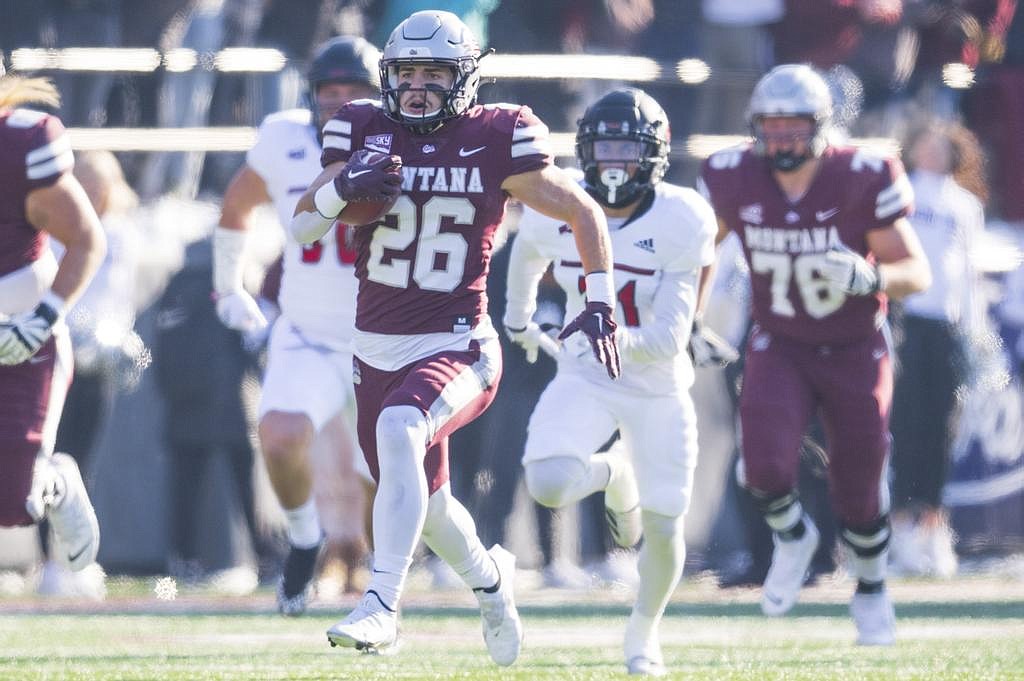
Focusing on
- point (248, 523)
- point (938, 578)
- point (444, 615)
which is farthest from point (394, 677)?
point (938, 578)

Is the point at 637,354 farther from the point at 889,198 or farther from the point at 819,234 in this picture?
the point at 889,198

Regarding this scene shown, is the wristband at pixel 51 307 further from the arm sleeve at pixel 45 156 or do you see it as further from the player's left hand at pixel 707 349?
the player's left hand at pixel 707 349

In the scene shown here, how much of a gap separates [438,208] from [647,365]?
1.04m

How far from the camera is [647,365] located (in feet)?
20.0

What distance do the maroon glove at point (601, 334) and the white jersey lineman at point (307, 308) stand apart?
1.74m

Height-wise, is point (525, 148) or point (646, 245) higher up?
point (525, 148)

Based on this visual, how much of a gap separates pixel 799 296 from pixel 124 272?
2.95 m

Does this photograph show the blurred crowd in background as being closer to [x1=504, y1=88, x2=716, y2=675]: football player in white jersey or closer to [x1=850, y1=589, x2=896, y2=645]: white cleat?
[x1=850, y1=589, x2=896, y2=645]: white cleat

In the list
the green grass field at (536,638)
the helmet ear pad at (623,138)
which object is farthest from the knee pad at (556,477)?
the helmet ear pad at (623,138)

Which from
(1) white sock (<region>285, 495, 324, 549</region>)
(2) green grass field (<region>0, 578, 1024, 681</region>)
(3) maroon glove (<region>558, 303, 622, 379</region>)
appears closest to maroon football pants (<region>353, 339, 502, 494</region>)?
(3) maroon glove (<region>558, 303, 622, 379</region>)

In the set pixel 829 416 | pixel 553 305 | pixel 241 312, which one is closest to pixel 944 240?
pixel 553 305

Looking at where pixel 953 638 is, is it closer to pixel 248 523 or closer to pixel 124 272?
pixel 248 523

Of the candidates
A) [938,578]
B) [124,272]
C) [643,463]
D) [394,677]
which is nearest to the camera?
[394,677]

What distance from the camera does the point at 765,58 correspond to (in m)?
9.45
